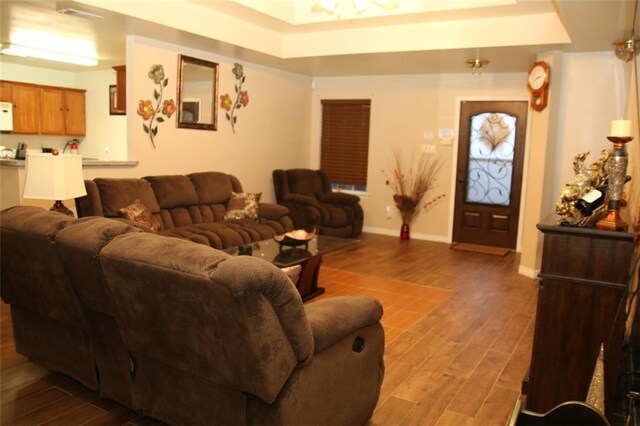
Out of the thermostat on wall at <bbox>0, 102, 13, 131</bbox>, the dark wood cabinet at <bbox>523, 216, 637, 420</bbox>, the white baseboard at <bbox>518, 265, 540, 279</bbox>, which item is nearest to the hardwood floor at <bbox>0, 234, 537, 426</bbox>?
the white baseboard at <bbox>518, 265, 540, 279</bbox>

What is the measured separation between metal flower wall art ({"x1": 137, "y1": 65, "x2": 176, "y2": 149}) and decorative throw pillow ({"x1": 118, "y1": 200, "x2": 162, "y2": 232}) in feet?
3.62

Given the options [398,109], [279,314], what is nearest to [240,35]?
[398,109]

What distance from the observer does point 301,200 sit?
7.04 metres

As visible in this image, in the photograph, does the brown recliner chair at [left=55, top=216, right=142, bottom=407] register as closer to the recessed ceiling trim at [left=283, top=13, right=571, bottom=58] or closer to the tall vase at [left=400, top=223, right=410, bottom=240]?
the recessed ceiling trim at [left=283, top=13, right=571, bottom=58]

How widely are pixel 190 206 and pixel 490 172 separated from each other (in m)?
4.16

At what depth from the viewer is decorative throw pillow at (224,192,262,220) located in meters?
6.00

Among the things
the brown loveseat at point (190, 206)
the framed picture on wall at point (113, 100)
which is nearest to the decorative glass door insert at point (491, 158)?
the brown loveseat at point (190, 206)

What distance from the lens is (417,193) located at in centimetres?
764

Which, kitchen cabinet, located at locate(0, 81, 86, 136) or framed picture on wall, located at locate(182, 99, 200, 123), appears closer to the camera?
framed picture on wall, located at locate(182, 99, 200, 123)

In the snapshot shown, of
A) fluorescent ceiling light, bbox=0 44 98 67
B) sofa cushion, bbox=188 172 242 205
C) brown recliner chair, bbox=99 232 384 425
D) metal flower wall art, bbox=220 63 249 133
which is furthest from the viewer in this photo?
fluorescent ceiling light, bbox=0 44 98 67

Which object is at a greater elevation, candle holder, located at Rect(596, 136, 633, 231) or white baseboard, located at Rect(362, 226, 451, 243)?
candle holder, located at Rect(596, 136, 633, 231)

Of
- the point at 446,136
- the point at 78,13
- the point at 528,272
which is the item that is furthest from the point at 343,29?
the point at 528,272

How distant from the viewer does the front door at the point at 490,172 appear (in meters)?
6.96

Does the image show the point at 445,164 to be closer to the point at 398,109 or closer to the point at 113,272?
the point at 398,109
